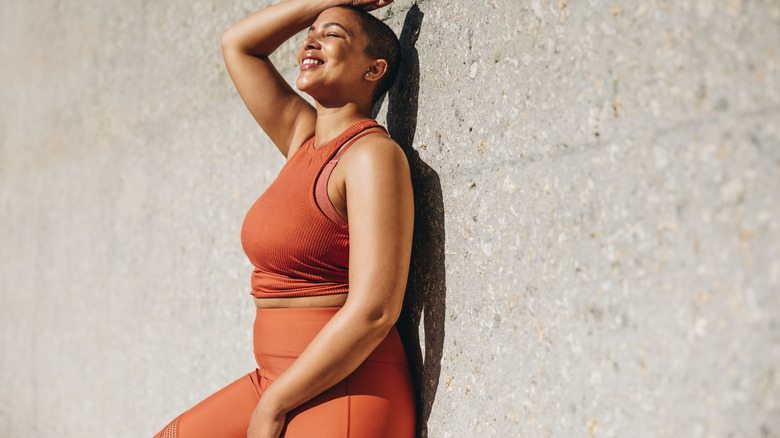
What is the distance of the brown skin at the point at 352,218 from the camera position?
1765 mm

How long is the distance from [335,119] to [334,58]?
21cm

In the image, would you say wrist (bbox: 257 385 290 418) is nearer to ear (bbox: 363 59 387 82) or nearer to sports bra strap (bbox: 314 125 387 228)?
sports bra strap (bbox: 314 125 387 228)

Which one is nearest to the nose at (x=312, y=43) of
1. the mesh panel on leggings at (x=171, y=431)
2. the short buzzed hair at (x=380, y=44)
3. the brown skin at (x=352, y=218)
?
the brown skin at (x=352, y=218)

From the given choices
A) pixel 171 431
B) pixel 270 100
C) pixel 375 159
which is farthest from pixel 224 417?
pixel 270 100

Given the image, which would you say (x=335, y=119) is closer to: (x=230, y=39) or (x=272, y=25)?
(x=272, y=25)

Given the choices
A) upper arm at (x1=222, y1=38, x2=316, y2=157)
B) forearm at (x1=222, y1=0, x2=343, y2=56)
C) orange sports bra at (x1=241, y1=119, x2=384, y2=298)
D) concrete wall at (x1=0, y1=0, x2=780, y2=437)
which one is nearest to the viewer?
concrete wall at (x1=0, y1=0, x2=780, y2=437)

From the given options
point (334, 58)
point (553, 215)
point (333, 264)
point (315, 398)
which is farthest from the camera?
point (334, 58)

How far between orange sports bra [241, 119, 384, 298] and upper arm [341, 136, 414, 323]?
0.12m

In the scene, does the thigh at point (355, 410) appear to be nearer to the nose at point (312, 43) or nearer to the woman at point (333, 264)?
the woman at point (333, 264)

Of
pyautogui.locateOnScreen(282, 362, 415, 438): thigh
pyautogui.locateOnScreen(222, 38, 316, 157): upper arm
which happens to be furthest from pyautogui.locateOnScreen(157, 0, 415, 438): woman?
pyautogui.locateOnScreen(222, 38, 316, 157): upper arm

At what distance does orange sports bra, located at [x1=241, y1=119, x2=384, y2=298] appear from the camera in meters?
1.90

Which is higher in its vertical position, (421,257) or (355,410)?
(421,257)

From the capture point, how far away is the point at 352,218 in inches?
71.2

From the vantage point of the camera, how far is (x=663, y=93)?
54.1 inches
